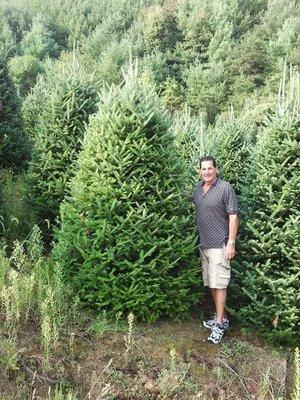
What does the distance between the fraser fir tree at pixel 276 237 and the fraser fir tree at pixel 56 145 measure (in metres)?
3.35

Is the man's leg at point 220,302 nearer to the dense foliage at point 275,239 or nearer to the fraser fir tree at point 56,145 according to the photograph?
the dense foliage at point 275,239

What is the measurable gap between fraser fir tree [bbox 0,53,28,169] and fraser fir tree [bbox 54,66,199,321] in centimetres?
468

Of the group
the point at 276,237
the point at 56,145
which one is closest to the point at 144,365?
the point at 276,237

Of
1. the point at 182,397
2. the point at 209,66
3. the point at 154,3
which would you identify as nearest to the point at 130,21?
the point at 154,3

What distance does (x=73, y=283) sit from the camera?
5.59 m

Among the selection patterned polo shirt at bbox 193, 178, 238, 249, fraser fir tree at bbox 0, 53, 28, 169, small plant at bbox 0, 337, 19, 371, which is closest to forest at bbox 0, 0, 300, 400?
small plant at bbox 0, 337, 19, 371

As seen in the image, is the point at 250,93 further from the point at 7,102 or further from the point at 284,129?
the point at 284,129

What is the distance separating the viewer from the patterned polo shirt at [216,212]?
17.4ft

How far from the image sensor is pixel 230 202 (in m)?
5.27

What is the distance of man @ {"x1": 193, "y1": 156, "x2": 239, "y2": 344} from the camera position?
17.4 feet

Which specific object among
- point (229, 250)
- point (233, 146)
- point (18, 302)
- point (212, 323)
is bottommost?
point (233, 146)

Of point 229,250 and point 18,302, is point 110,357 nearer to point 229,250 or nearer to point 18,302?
point 18,302

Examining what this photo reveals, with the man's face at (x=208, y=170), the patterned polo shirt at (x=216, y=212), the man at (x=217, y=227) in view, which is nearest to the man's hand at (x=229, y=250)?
the man at (x=217, y=227)

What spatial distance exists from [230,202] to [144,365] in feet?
7.11
